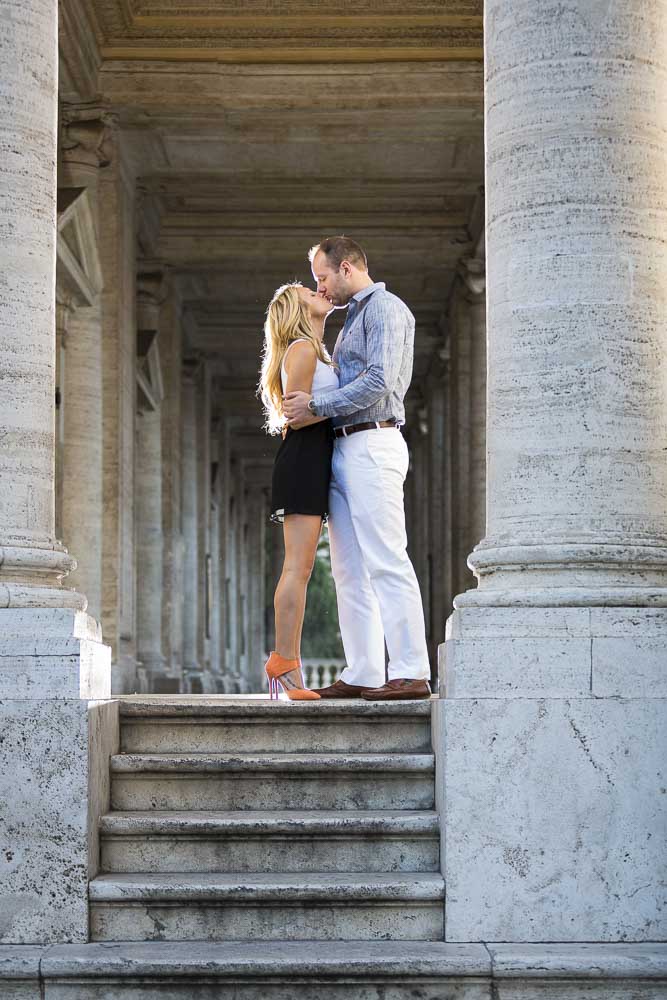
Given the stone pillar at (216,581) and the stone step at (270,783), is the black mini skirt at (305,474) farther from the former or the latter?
the stone pillar at (216,581)

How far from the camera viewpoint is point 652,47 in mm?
6375

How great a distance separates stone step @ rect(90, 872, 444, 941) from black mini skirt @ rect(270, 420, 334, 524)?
6.60 ft

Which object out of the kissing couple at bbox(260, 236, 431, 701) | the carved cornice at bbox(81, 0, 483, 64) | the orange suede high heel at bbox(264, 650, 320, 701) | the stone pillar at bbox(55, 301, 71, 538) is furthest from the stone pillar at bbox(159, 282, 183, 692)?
the kissing couple at bbox(260, 236, 431, 701)

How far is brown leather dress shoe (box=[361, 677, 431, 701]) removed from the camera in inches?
269

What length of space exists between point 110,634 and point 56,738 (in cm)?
975

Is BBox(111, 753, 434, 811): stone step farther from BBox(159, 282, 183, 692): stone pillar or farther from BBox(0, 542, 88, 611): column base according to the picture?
BBox(159, 282, 183, 692): stone pillar

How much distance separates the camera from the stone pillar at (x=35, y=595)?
19.0ft

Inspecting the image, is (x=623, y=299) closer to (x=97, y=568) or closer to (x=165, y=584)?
(x=97, y=568)

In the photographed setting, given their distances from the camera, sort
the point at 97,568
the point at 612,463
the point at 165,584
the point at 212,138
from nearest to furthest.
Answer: the point at 612,463
the point at 97,568
the point at 212,138
the point at 165,584

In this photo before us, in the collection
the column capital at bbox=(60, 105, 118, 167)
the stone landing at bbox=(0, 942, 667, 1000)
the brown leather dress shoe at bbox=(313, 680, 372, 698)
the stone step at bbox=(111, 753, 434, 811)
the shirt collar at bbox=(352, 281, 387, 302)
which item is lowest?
the stone landing at bbox=(0, 942, 667, 1000)

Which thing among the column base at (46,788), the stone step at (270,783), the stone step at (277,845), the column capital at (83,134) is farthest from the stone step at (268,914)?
Answer: the column capital at (83,134)

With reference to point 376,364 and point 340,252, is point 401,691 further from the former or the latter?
point 340,252

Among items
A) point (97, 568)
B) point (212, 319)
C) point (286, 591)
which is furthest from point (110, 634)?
point (212, 319)

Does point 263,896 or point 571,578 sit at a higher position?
point 571,578
